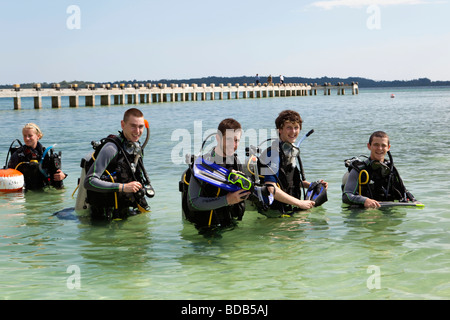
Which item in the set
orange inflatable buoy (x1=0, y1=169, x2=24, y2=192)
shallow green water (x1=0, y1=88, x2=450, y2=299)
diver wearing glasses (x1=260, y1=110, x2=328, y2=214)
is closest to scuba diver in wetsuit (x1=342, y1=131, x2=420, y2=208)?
shallow green water (x1=0, y1=88, x2=450, y2=299)

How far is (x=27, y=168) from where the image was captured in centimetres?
1014

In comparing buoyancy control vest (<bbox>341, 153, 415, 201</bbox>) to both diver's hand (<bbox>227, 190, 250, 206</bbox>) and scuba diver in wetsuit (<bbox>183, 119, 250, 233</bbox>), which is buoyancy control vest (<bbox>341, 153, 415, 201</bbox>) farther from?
diver's hand (<bbox>227, 190, 250, 206</bbox>)

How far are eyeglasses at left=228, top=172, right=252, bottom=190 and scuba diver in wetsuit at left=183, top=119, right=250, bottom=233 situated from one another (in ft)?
0.27

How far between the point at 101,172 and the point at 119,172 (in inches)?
10.5

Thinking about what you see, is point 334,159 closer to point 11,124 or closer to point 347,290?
point 347,290

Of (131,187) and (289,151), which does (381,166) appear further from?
(131,187)

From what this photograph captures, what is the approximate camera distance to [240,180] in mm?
6047

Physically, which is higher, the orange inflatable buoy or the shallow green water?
the orange inflatable buoy

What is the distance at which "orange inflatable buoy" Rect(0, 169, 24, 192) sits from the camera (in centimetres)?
985

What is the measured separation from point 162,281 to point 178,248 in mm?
1170

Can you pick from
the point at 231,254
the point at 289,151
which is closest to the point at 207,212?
the point at 231,254

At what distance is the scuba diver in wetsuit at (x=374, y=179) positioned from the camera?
747cm
